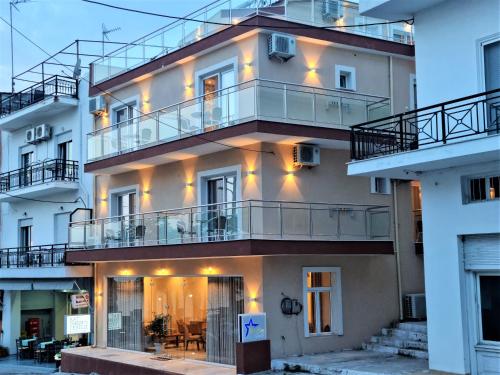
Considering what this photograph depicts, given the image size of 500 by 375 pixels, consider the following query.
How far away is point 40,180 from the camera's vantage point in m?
28.3

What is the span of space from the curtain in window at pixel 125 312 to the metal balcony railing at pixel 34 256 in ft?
8.01

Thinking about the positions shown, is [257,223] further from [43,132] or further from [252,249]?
[43,132]

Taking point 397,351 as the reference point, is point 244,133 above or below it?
above

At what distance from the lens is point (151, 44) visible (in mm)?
22969

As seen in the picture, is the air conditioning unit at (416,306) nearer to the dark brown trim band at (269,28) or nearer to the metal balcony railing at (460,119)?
the metal balcony railing at (460,119)

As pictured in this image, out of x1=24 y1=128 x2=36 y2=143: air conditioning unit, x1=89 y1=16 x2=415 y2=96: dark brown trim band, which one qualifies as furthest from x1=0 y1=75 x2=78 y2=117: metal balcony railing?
x1=89 y1=16 x2=415 y2=96: dark brown trim band

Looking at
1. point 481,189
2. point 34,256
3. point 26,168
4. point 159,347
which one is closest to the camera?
point 481,189

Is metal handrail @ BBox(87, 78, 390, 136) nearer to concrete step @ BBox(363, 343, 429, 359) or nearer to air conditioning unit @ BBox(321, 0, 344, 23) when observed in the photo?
air conditioning unit @ BBox(321, 0, 344, 23)

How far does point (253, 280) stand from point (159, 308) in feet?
16.2

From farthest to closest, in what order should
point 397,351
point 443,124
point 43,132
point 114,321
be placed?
1. point 43,132
2. point 114,321
3. point 397,351
4. point 443,124

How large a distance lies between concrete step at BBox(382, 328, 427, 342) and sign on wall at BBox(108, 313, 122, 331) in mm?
8861

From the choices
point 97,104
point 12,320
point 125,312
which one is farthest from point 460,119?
point 12,320

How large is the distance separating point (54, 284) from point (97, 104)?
6.79 metres

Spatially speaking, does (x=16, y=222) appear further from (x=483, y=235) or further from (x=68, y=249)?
(x=483, y=235)
